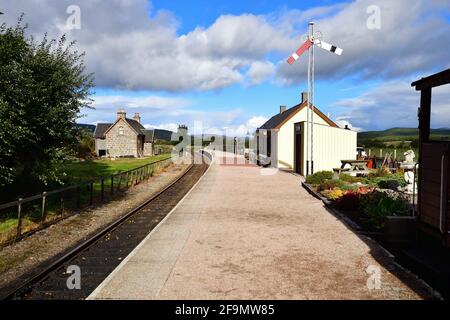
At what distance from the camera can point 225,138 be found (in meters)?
80.1

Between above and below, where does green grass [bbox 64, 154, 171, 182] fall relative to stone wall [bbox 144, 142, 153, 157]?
below

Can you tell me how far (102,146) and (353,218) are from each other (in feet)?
191

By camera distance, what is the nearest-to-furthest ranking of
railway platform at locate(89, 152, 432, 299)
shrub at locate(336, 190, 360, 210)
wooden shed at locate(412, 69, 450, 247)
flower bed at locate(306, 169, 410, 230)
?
railway platform at locate(89, 152, 432, 299), wooden shed at locate(412, 69, 450, 247), flower bed at locate(306, 169, 410, 230), shrub at locate(336, 190, 360, 210)

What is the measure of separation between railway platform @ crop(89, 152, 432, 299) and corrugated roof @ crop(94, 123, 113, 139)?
5577cm

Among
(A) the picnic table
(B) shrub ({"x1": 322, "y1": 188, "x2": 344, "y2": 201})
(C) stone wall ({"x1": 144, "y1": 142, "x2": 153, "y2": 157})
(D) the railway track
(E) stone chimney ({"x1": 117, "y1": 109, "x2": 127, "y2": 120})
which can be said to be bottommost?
(D) the railway track

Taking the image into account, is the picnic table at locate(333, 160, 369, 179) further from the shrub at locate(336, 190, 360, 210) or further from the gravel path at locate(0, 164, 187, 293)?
the gravel path at locate(0, 164, 187, 293)

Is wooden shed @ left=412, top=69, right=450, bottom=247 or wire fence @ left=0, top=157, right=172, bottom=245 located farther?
wire fence @ left=0, top=157, right=172, bottom=245

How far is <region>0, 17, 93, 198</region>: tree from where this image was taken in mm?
12203

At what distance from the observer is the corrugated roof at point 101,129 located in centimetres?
6615

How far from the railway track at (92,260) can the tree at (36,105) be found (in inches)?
141

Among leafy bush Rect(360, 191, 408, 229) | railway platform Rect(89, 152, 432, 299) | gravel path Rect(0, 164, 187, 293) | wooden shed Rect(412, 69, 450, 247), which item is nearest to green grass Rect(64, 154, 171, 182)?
gravel path Rect(0, 164, 187, 293)

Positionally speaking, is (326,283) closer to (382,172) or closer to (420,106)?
(420,106)

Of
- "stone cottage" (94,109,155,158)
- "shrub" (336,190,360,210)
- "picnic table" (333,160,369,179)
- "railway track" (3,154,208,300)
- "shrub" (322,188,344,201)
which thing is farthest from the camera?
"stone cottage" (94,109,155,158)

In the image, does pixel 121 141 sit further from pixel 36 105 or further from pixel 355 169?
pixel 36 105
